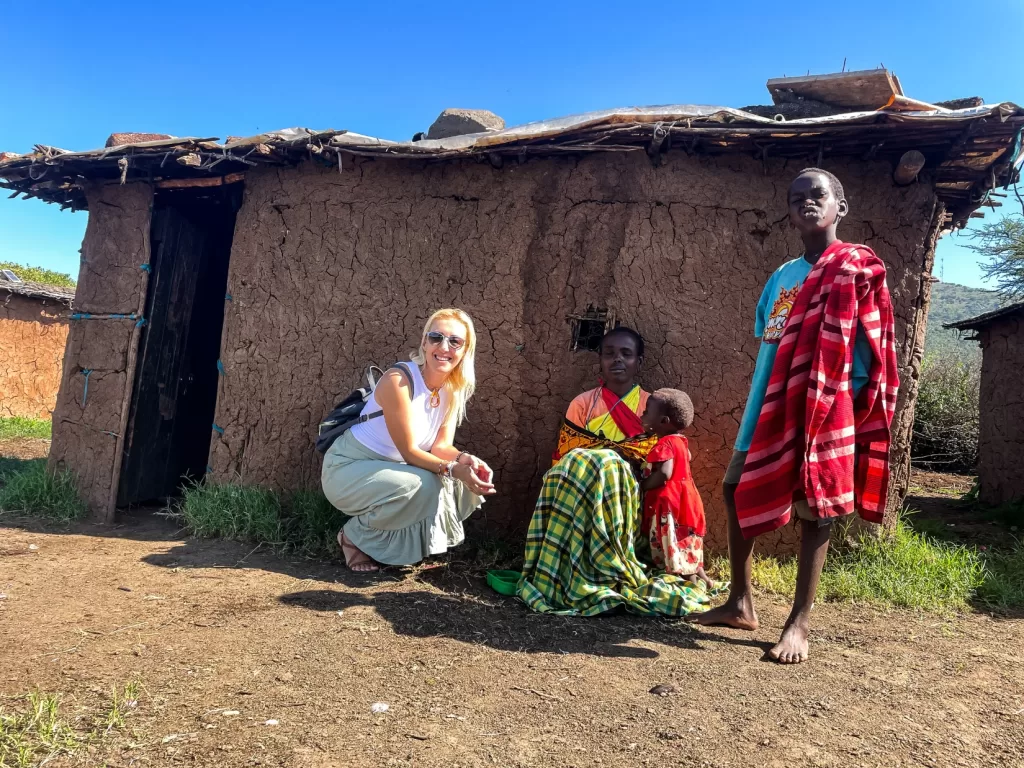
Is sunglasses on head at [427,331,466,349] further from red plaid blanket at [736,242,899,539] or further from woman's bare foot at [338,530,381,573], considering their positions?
red plaid blanket at [736,242,899,539]

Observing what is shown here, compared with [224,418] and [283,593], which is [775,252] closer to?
[283,593]

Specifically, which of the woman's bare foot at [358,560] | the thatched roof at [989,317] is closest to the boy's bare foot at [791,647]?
the woman's bare foot at [358,560]

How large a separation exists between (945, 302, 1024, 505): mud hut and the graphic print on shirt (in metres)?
4.67

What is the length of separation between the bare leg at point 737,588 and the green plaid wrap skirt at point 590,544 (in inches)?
6.0

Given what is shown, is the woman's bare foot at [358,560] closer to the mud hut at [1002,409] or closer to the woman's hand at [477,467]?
the woman's hand at [477,467]

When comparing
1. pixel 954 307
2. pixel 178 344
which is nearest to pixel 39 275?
pixel 178 344

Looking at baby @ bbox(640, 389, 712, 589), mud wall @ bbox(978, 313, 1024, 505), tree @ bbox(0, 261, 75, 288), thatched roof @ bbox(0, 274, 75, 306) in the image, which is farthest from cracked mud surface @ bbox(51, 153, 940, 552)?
tree @ bbox(0, 261, 75, 288)

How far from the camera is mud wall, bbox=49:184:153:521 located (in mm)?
4691

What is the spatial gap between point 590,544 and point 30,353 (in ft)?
37.4

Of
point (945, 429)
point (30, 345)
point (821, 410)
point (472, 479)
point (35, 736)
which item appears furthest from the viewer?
point (30, 345)

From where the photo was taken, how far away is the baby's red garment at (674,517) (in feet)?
10.8

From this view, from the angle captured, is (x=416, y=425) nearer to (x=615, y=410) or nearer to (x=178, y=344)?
(x=615, y=410)

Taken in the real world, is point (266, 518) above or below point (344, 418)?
below

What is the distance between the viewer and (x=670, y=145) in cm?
385
